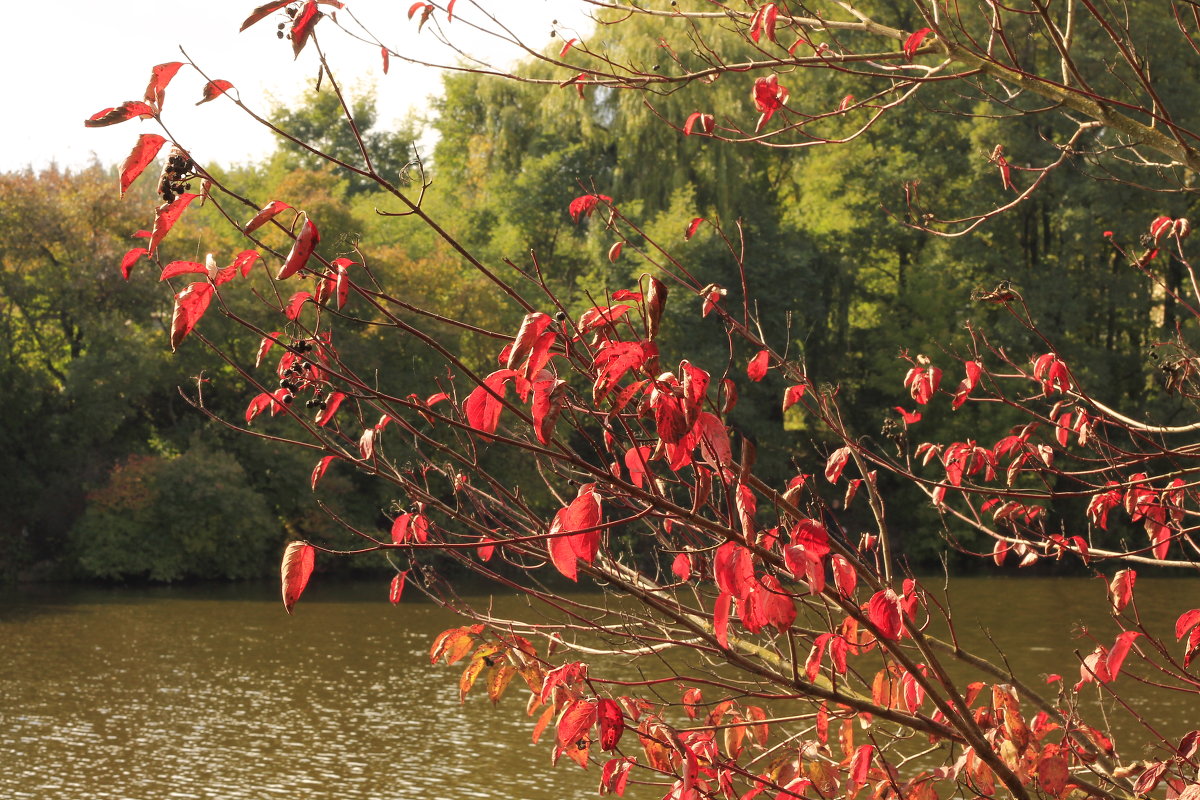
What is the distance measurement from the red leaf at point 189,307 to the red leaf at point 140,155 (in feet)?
0.48

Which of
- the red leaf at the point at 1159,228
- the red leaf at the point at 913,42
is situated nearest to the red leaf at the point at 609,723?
the red leaf at the point at 913,42

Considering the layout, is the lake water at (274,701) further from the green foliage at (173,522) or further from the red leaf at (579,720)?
Answer: the red leaf at (579,720)

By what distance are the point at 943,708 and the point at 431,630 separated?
13950mm

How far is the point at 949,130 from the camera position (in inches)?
964

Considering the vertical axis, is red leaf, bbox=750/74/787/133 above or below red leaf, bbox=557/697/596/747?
above

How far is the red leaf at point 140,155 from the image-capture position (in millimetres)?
1616

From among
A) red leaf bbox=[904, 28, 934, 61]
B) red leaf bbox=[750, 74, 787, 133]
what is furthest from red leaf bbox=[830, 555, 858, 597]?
red leaf bbox=[750, 74, 787, 133]

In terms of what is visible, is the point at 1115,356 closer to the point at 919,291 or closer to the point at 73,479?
the point at 919,291

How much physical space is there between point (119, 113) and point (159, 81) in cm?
6

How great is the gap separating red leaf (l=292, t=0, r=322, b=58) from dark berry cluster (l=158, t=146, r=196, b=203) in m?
0.21

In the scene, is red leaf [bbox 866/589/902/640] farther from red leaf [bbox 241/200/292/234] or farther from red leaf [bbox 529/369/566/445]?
red leaf [bbox 241/200/292/234]

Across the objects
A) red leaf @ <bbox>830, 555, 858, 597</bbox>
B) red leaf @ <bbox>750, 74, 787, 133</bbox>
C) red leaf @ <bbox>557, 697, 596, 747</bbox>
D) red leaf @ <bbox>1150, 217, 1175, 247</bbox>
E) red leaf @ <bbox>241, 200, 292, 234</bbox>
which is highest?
red leaf @ <bbox>750, 74, 787, 133</bbox>

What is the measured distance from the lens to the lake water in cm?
894

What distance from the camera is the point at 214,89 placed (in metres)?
1.66
